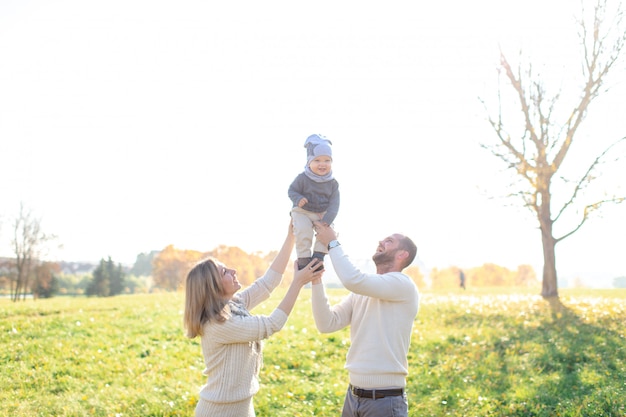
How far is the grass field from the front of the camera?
32.9ft

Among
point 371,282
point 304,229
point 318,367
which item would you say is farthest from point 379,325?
point 318,367

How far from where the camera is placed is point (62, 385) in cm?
1110

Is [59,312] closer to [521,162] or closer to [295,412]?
[295,412]

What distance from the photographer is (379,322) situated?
5.12m

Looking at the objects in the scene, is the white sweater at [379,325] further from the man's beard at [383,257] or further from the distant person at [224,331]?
the distant person at [224,331]

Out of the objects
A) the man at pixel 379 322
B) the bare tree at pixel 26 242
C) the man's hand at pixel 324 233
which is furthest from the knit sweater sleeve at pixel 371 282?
the bare tree at pixel 26 242

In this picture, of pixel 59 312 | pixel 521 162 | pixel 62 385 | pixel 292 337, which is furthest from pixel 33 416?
pixel 521 162

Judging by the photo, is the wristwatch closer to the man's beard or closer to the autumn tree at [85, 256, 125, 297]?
the man's beard

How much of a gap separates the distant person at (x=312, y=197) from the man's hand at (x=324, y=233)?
0.42 feet

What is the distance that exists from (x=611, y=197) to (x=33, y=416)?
798 inches

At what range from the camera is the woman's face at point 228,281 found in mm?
4961

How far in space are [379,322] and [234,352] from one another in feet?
4.45

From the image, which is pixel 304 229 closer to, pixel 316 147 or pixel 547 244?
pixel 316 147

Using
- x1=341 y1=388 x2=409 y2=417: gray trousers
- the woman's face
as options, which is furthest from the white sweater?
the woman's face
